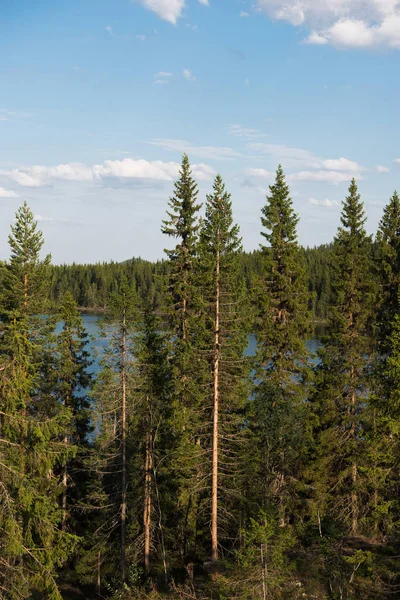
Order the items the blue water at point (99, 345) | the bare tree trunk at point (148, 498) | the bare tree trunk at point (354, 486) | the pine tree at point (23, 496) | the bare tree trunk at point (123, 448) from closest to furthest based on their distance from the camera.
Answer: the pine tree at point (23, 496) < the bare tree trunk at point (123, 448) < the bare tree trunk at point (148, 498) < the blue water at point (99, 345) < the bare tree trunk at point (354, 486)

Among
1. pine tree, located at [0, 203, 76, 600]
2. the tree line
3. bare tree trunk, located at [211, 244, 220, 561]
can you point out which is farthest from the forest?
the tree line

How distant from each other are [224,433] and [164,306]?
26.7 ft

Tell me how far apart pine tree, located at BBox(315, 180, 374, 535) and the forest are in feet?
0.29

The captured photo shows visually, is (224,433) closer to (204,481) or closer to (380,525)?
(204,481)

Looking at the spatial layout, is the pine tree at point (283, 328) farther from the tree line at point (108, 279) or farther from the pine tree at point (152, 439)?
the tree line at point (108, 279)

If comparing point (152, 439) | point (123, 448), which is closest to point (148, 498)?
point (152, 439)

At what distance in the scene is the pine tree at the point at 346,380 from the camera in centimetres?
2206

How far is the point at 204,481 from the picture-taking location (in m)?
17.7

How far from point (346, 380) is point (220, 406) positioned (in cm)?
708

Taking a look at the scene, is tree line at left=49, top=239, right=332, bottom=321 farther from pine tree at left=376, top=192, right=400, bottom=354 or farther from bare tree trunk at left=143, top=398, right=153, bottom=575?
bare tree trunk at left=143, top=398, right=153, bottom=575

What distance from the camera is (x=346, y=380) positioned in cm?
2242

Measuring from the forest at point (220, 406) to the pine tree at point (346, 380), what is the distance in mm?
88

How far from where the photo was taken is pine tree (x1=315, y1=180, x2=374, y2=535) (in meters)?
22.1

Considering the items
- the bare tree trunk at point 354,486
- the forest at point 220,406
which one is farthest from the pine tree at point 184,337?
the bare tree trunk at point 354,486
